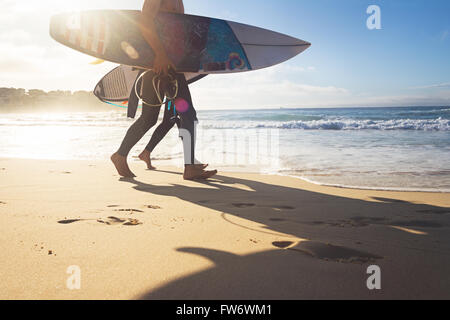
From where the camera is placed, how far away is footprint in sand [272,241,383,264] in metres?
1.38

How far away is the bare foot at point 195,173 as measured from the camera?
3580 millimetres

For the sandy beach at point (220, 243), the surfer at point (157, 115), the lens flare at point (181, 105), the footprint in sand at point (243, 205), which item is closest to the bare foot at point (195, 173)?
the surfer at point (157, 115)

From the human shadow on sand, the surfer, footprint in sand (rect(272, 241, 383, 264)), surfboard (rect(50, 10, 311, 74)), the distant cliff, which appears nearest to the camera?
the human shadow on sand

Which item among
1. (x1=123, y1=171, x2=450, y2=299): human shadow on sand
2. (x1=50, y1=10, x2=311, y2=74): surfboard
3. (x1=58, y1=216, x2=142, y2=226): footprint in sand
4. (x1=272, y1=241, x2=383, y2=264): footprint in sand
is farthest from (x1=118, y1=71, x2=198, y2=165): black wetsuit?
(x1=272, y1=241, x2=383, y2=264): footprint in sand

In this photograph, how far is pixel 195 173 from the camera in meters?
3.60

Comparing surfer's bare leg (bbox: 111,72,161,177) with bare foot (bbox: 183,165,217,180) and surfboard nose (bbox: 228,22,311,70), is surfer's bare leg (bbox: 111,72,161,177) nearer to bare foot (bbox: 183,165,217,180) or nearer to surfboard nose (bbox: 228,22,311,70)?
bare foot (bbox: 183,165,217,180)

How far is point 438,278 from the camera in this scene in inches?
47.4

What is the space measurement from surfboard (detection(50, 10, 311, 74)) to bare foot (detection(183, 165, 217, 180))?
3.66ft

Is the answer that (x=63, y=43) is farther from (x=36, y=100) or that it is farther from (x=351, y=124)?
(x=36, y=100)

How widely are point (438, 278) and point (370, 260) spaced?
0.23 metres

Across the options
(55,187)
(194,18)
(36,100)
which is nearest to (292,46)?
(194,18)

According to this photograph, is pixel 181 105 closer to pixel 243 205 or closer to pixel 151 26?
pixel 151 26

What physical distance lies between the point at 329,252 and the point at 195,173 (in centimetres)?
229

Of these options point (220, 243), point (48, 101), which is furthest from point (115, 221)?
point (48, 101)
